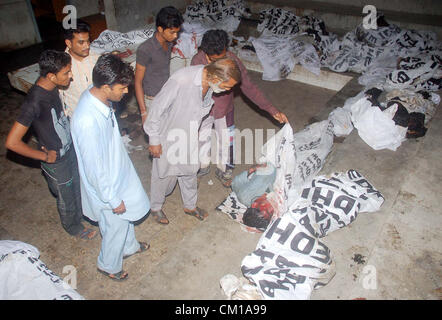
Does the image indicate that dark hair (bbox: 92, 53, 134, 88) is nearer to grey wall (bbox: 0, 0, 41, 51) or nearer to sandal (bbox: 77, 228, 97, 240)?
sandal (bbox: 77, 228, 97, 240)

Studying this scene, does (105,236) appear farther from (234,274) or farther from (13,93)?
(13,93)

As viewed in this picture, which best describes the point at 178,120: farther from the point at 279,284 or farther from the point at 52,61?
the point at 279,284

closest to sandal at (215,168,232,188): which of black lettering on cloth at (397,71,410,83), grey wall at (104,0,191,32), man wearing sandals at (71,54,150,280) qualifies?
man wearing sandals at (71,54,150,280)

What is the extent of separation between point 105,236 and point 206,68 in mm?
1545

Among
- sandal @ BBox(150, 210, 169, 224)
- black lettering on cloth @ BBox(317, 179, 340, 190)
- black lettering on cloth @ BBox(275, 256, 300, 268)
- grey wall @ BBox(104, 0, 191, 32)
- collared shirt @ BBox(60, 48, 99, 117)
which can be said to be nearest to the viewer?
black lettering on cloth @ BBox(275, 256, 300, 268)

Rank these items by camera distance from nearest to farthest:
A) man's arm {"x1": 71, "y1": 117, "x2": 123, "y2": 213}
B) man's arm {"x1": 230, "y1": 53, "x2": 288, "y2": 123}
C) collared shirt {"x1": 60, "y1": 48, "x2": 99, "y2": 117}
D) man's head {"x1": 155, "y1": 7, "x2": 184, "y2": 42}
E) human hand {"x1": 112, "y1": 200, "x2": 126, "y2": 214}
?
man's arm {"x1": 71, "y1": 117, "x2": 123, "y2": 213}
human hand {"x1": 112, "y1": 200, "x2": 126, "y2": 214}
collared shirt {"x1": 60, "y1": 48, "x2": 99, "y2": 117}
man's head {"x1": 155, "y1": 7, "x2": 184, "y2": 42}
man's arm {"x1": 230, "y1": 53, "x2": 288, "y2": 123}

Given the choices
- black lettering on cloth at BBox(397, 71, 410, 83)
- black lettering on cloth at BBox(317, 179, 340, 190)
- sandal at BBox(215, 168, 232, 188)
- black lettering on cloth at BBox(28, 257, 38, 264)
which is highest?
black lettering on cloth at BBox(397, 71, 410, 83)

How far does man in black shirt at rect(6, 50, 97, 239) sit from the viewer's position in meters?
2.24

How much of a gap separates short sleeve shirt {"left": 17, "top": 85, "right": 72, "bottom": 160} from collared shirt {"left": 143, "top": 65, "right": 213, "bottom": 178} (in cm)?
69

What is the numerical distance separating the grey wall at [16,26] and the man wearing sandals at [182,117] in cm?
708

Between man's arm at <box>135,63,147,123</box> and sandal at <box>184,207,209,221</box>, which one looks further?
sandal at <box>184,207,209,221</box>

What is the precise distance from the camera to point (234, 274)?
2.52m
